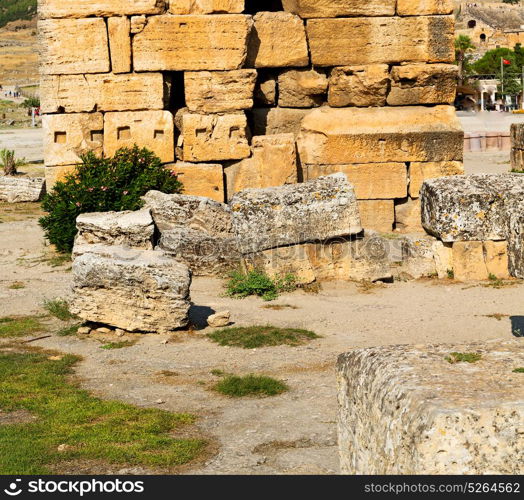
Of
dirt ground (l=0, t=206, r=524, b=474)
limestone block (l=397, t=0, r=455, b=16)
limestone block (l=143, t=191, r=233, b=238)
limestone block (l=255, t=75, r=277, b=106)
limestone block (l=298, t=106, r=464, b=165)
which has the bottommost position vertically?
dirt ground (l=0, t=206, r=524, b=474)

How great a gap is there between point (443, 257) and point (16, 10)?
11841 cm

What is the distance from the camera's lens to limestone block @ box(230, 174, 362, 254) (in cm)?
1179

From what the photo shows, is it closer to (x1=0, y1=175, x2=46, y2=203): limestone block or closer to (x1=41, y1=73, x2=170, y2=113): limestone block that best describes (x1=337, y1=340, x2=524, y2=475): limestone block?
(x1=41, y1=73, x2=170, y2=113): limestone block

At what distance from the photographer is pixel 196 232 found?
12.4 meters

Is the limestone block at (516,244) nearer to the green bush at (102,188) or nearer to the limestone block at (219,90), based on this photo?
the green bush at (102,188)

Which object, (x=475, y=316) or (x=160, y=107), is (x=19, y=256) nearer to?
(x=160, y=107)

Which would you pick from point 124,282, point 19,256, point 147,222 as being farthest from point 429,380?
point 19,256

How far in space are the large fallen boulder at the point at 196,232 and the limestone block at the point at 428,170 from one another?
10.8ft

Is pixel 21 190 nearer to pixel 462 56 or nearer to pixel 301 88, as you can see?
pixel 301 88

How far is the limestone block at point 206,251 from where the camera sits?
1223 cm

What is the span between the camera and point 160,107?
14.4 m

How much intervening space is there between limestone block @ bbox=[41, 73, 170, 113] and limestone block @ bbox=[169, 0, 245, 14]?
99cm

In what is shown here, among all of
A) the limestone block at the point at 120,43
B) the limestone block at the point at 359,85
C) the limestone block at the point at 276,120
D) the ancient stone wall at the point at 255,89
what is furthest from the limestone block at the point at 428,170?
the limestone block at the point at 120,43

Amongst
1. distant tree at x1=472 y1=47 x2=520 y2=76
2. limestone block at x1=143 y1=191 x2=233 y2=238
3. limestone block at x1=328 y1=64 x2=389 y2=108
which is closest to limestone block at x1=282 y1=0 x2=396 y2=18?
limestone block at x1=328 y1=64 x2=389 y2=108
